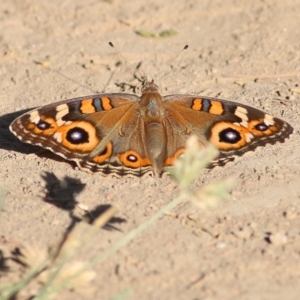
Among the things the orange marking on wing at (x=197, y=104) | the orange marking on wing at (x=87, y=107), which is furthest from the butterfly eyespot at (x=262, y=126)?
the orange marking on wing at (x=87, y=107)

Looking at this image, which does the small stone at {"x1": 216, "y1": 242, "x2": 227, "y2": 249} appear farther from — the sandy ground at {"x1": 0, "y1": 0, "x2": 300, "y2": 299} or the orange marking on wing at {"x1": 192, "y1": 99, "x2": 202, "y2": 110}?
the orange marking on wing at {"x1": 192, "y1": 99, "x2": 202, "y2": 110}

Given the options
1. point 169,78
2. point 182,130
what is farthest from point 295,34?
point 182,130

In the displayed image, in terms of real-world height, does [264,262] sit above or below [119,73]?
below

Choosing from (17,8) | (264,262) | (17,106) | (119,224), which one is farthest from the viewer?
(17,8)

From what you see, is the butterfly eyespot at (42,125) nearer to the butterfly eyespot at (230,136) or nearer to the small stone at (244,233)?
the butterfly eyespot at (230,136)

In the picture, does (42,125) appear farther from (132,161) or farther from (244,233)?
(244,233)

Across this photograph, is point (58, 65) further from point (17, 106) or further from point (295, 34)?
point (295, 34)

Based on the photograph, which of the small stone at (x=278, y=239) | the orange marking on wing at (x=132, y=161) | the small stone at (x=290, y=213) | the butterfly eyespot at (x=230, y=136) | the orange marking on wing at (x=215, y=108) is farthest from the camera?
the orange marking on wing at (x=215, y=108)

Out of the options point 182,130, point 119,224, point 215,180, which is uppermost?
point 182,130
